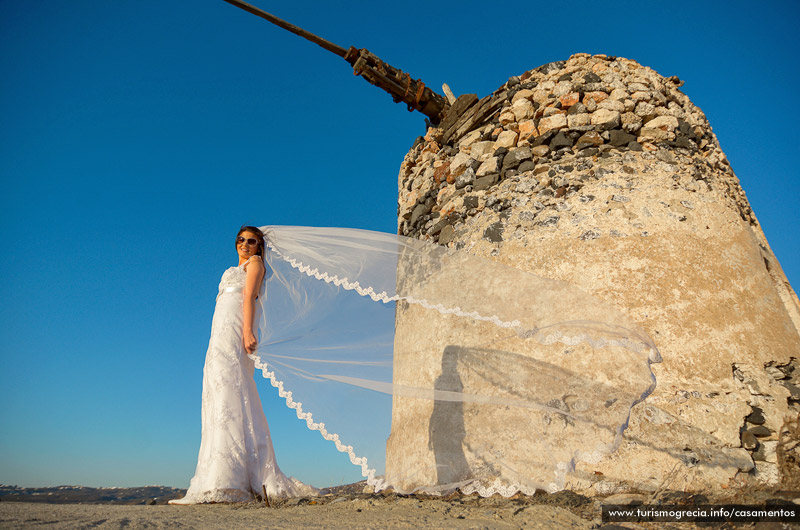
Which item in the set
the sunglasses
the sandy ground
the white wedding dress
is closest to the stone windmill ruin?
the sandy ground

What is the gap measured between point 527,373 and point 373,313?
924mm

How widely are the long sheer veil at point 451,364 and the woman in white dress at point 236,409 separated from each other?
6.8 inches

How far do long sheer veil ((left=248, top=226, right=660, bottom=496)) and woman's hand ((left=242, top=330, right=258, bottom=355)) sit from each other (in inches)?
2.8

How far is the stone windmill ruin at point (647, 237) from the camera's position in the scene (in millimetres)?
2326

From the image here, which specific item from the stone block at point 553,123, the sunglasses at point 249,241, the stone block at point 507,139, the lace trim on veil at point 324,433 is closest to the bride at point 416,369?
the lace trim on veil at point 324,433

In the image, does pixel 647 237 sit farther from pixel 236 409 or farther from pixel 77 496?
pixel 77 496

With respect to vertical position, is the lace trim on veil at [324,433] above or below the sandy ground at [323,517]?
above

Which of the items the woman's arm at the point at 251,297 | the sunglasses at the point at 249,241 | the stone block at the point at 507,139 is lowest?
the woman's arm at the point at 251,297

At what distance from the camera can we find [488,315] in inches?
99.4

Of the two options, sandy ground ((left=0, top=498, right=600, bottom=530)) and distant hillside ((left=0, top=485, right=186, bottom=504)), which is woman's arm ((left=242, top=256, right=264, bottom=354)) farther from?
distant hillside ((left=0, top=485, right=186, bottom=504))

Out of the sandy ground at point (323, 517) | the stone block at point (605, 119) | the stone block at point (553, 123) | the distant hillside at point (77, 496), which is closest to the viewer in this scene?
the sandy ground at point (323, 517)

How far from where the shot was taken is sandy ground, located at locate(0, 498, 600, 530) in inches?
66.9

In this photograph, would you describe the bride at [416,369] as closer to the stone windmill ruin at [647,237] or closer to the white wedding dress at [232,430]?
the white wedding dress at [232,430]

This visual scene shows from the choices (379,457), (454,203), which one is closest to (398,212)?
(454,203)
